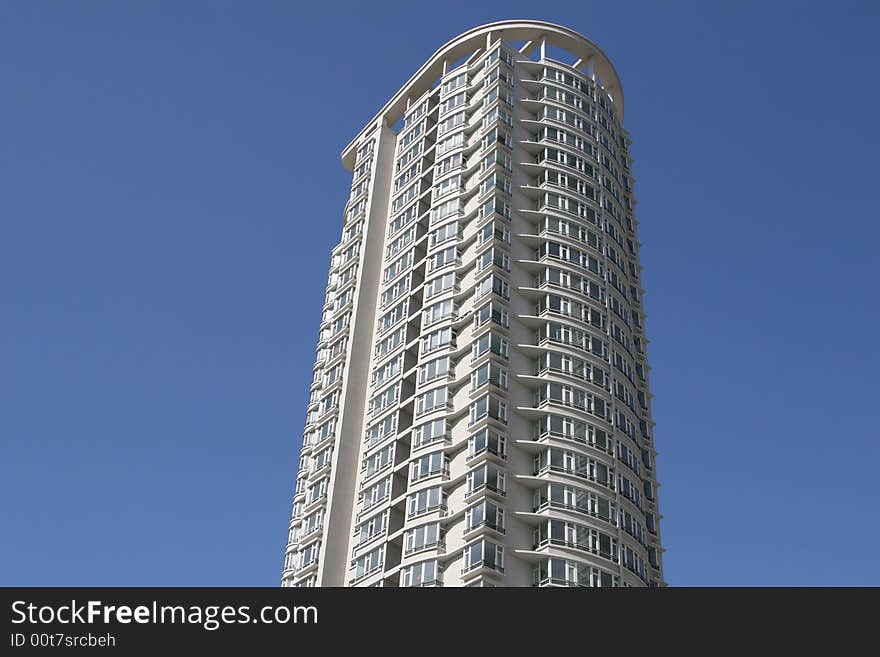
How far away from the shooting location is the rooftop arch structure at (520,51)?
110 meters

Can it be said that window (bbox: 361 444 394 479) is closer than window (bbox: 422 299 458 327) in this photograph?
Yes

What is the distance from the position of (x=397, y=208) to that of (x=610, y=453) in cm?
3693

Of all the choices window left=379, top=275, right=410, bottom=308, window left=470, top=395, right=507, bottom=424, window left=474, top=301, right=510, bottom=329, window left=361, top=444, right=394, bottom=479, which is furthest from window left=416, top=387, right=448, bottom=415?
window left=379, top=275, right=410, bottom=308

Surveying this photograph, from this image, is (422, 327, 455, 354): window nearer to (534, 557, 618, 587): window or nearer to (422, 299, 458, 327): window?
(422, 299, 458, 327): window

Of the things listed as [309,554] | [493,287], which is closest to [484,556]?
[309,554]

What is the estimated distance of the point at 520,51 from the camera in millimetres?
112375

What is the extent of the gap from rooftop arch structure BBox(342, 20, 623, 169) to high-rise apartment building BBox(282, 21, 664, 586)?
25 cm

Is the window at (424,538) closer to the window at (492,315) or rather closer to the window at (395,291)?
the window at (492,315)

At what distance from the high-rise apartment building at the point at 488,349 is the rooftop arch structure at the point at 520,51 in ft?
0.82

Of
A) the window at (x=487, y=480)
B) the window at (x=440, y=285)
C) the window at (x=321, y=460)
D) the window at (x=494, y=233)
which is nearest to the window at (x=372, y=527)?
the window at (x=487, y=480)

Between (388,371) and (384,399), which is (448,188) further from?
(384,399)

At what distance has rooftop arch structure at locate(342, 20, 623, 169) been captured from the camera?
362 ft

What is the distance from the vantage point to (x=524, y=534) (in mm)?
78062
